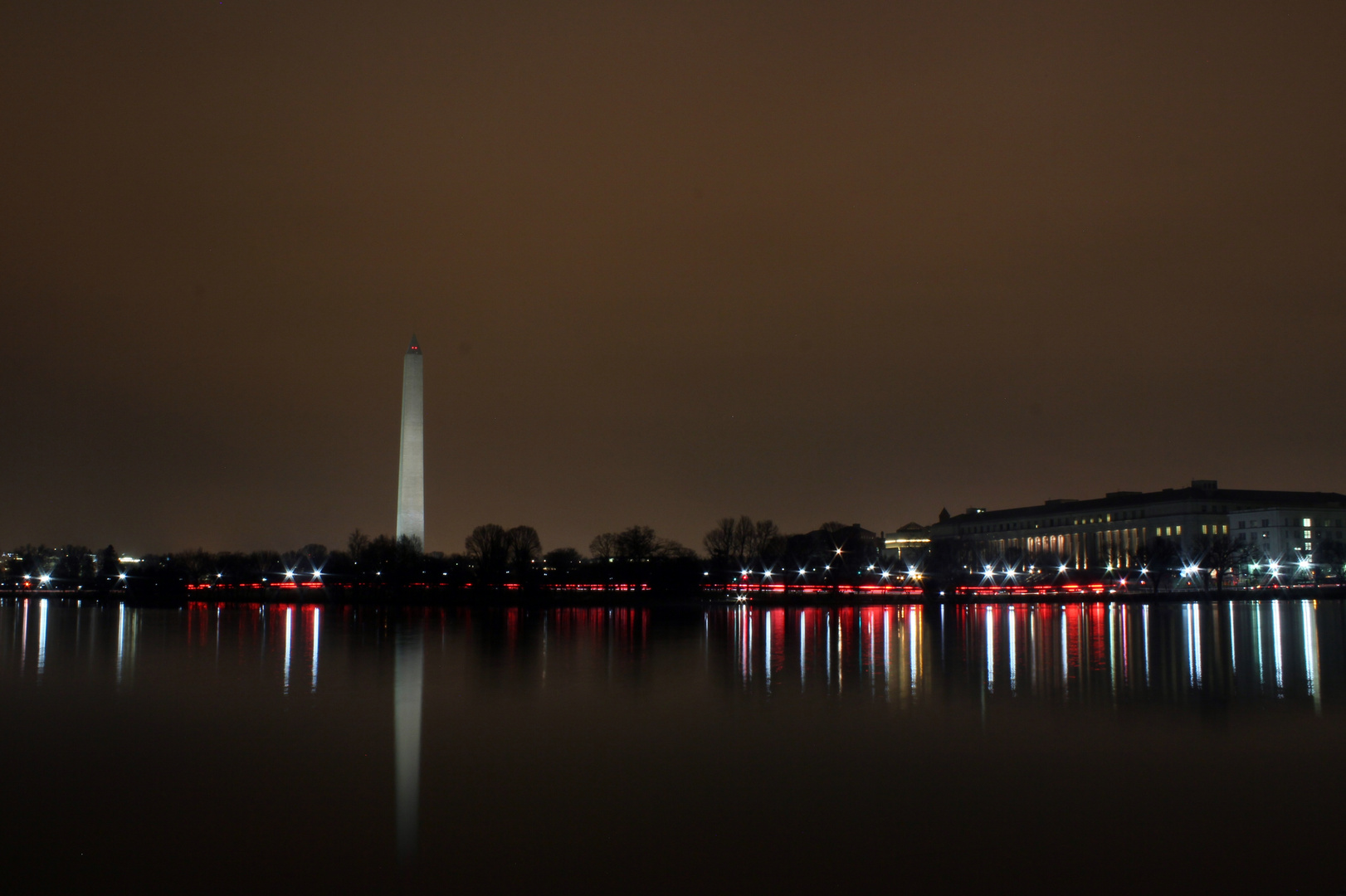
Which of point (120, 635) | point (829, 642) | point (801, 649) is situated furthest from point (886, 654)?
point (120, 635)

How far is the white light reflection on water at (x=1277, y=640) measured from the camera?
2245cm

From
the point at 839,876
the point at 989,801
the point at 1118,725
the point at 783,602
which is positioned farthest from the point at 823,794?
the point at 783,602

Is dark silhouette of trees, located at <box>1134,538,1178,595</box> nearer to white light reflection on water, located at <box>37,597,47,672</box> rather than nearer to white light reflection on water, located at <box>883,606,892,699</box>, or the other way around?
white light reflection on water, located at <box>883,606,892,699</box>

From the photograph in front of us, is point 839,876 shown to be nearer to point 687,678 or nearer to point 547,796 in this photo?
point 547,796

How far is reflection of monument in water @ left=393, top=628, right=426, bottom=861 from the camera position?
10961mm

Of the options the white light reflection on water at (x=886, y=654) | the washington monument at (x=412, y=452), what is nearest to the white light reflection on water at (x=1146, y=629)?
the white light reflection on water at (x=886, y=654)

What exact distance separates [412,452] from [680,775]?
7139cm

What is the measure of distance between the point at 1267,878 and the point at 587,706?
38.5ft

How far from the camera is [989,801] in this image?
39.4 feet

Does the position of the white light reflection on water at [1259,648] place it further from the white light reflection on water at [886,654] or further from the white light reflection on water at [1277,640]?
the white light reflection on water at [886,654]

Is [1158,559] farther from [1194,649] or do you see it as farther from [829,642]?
[829,642]

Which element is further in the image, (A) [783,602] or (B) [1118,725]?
(A) [783,602]

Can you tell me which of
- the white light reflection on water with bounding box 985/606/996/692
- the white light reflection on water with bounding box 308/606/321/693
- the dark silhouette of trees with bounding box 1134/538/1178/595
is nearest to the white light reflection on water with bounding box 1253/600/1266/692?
the white light reflection on water with bounding box 985/606/996/692

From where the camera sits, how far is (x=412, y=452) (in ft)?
270
